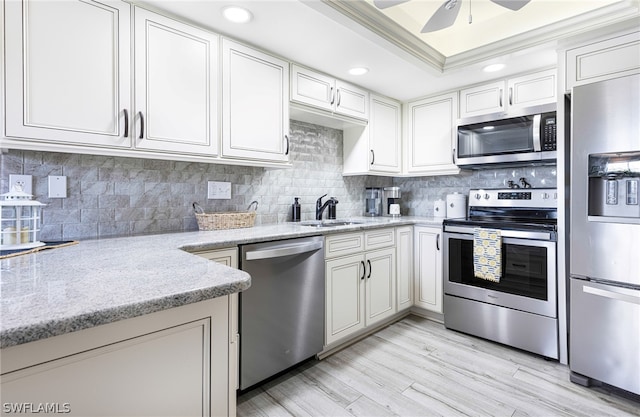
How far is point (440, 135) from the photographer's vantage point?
9.86 ft

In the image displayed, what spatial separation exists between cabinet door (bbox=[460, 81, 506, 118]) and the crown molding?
1.46ft

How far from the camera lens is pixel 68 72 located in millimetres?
1414

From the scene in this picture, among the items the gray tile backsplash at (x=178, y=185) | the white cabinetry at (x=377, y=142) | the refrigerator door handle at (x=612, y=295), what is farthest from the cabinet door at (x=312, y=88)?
the refrigerator door handle at (x=612, y=295)

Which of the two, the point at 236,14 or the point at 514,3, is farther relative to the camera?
the point at 236,14

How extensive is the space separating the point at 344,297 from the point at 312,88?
1612 millimetres

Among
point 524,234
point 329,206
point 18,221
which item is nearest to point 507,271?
point 524,234

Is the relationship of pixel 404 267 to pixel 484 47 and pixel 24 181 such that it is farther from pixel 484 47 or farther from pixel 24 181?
pixel 24 181

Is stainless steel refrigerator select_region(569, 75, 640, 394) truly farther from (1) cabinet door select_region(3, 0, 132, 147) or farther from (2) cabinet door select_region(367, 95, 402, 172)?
(1) cabinet door select_region(3, 0, 132, 147)

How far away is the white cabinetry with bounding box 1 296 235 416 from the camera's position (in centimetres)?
60

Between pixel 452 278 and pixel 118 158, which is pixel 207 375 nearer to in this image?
pixel 118 158

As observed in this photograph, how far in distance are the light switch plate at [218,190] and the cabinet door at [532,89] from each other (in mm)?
2384

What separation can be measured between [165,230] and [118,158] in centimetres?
49

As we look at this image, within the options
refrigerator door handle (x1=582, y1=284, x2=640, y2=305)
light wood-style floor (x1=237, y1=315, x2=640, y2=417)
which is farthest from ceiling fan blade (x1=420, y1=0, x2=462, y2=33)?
light wood-style floor (x1=237, y1=315, x2=640, y2=417)

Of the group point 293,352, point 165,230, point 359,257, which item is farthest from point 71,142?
point 359,257
